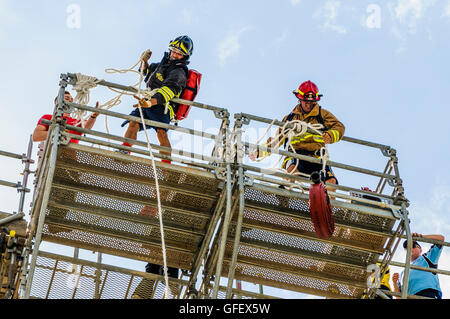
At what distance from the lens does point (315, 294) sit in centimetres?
1193

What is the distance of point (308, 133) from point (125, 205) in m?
3.31

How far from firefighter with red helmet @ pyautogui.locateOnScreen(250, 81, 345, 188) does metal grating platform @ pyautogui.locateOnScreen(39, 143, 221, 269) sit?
1.74 metres

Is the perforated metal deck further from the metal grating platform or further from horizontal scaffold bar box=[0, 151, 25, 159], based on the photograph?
horizontal scaffold bar box=[0, 151, 25, 159]

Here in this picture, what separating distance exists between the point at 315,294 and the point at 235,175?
2572mm

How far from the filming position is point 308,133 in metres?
12.5

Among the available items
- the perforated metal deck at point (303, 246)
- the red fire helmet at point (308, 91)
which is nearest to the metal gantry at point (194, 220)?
the perforated metal deck at point (303, 246)

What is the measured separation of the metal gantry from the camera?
10.5 meters

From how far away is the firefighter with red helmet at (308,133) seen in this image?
12.2 meters

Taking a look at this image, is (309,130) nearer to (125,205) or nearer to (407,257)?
(407,257)

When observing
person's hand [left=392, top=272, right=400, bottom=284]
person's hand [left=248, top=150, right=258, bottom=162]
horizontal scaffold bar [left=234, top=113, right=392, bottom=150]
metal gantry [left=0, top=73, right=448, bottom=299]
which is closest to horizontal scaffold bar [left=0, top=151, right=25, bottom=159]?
metal gantry [left=0, top=73, right=448, bottom=299]

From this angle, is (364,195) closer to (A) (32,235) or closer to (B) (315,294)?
(B) (315,294)

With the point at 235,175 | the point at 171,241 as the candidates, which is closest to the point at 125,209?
the point at 171,241
